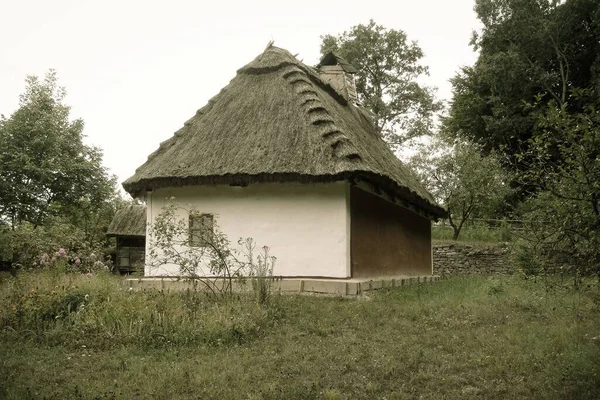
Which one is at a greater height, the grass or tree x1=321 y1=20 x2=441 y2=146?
tree x1=321 y1=20 x2=441 y2=146

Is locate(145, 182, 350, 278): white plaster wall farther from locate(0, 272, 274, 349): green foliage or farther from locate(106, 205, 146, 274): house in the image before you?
locate(106, 205, 146, 274): house

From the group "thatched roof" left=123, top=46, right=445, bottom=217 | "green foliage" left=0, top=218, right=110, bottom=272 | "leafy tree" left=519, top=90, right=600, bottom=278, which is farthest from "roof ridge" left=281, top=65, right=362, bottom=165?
"leafy tree" left=519, top=90, right=600, bottom=278

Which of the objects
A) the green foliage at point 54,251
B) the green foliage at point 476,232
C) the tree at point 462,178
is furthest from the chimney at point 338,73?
the green foliage at point 54,251

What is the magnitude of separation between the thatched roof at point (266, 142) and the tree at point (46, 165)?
14.8 metres

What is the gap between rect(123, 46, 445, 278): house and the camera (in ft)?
38.1

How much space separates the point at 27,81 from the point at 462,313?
88.2ft

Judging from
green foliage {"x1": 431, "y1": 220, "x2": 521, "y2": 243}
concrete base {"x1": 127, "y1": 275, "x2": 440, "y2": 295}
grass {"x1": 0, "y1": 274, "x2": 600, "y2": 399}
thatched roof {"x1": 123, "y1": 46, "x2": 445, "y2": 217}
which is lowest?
grass {"x1": 0, "y1": 274, "x2": 600, "y2": 399}

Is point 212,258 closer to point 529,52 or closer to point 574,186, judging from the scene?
point 574,186

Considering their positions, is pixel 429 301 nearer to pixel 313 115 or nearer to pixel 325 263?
pixel 325 263

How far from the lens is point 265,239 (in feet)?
40.0

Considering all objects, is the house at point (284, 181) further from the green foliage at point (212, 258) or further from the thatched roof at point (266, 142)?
the green foliage at point (212, 258)

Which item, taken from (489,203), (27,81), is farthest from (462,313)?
(27,81)

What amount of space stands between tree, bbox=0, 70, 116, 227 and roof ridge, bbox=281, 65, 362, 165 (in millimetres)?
16648

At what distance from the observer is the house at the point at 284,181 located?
1162 centimetres
